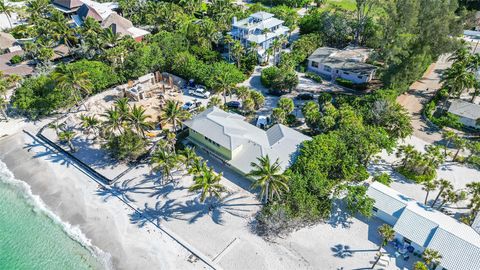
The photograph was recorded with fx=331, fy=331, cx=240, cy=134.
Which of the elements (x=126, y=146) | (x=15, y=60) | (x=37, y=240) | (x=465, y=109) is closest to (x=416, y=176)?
(x=465, y=109)

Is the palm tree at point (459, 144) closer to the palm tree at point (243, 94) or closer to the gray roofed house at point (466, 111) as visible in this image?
the gray roofed house at point (466, 111)

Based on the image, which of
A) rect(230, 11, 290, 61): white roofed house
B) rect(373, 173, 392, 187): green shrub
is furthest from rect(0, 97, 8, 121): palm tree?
rect(373, 173, 392, 187): green shrub

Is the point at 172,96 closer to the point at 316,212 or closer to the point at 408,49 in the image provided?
the point at 316,212

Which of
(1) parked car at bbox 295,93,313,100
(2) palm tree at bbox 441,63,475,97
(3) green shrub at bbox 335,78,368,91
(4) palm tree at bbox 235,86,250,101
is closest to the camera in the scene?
(2) palm tree at bbox 441,63,475,97

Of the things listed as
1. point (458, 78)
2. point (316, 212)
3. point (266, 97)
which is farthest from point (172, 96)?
point (458, 78)

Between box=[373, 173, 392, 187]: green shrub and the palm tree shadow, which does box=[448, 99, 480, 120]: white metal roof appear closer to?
box=[373, 173, 392, 187]: green shrub

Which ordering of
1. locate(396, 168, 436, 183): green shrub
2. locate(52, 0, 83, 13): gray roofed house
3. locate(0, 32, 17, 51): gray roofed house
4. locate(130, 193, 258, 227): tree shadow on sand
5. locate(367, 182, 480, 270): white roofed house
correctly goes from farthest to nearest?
locate(52, 0, 83, 13): gray roofed house
locate(0, 32, 17, 51): gray roofed house
locate(396, 168, 436, 183): green shrub
locate(130, 193, 258, 227): tree shadow on sand
locate(367, 182, 480, 270): white roofed house

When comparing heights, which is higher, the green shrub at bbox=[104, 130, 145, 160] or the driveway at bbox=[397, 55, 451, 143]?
the driveway at bbox=[397, 55, 451, 143]

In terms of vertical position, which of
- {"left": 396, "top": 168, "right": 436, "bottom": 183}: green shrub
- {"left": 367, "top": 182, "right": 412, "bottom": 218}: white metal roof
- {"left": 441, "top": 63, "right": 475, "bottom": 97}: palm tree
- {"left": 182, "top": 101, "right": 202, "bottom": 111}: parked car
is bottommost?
{"left": 182, "top": 101, "right": 202, "bottom": 111}: parked car
